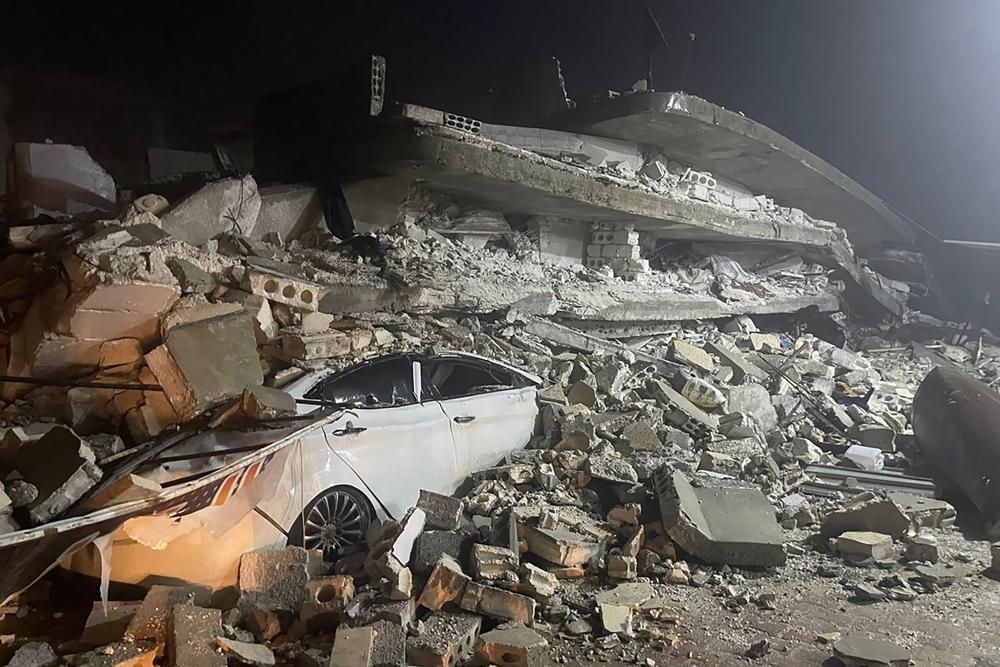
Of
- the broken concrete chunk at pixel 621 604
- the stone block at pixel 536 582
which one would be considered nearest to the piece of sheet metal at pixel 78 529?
the stone block at pixel 536 582

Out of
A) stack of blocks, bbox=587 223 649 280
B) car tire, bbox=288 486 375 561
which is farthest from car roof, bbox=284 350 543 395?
stack of blocks, bbox=587 223 649 280

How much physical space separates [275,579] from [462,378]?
96.9 inches

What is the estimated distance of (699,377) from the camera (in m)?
9.12

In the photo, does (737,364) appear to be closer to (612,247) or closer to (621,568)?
(612,247)

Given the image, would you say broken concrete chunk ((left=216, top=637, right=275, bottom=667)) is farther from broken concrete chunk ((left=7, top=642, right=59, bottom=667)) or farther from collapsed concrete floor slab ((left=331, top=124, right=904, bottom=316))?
collapsed concrete floor slab ((left=331, top=124, right=904, bottom=316))

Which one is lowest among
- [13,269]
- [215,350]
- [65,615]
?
[65,615]

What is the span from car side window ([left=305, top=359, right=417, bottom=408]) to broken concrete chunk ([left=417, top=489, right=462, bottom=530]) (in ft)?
2.64

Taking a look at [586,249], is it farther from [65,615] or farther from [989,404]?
[65,615]

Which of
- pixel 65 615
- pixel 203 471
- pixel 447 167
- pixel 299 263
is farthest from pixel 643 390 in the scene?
pixel 65 615

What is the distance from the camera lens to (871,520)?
18.0 feet

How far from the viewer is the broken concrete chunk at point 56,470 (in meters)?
3.27

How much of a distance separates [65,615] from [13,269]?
300cm

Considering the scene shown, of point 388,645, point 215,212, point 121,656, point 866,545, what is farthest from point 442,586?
point 215,212

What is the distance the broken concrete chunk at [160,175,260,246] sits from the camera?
225 inches
